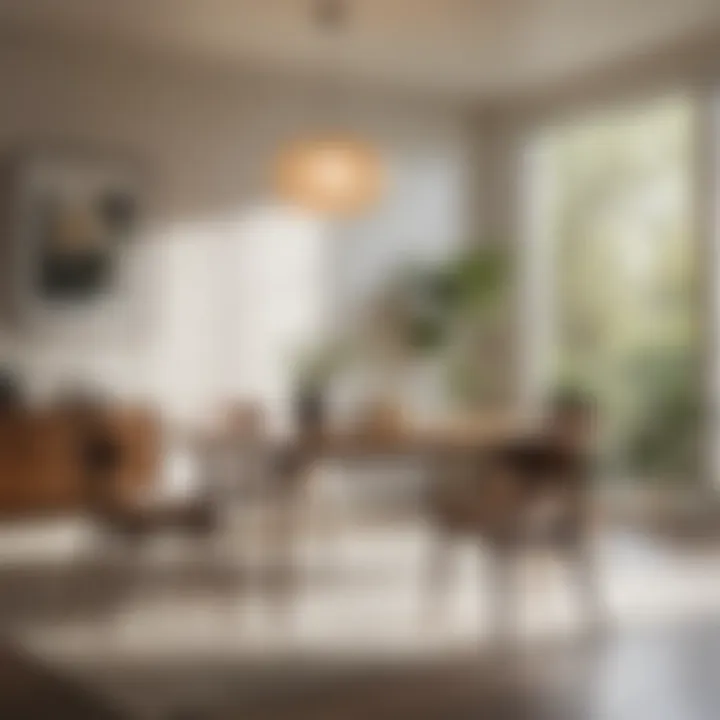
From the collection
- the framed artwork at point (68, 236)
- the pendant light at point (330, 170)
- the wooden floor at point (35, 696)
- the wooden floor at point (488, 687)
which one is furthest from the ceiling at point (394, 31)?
the wooden floor at point (35, 696)

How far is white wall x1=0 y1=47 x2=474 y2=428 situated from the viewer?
5516 millimetres

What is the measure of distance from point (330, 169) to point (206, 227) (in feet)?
5.32

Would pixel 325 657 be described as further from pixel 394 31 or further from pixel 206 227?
pixel 394 31

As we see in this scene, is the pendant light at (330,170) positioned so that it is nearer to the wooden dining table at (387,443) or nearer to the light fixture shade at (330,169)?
the light fixture shade at (330,169)

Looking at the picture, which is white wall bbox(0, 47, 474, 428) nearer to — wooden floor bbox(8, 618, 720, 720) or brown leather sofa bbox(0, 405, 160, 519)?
brown leather sofa bbox(0, 405, 160, 519)

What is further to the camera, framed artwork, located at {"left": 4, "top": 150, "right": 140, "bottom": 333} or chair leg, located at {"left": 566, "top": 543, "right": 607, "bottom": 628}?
framed artwork, located at {"left": 4, "top": 150, "right": 140, "bottom": 333}

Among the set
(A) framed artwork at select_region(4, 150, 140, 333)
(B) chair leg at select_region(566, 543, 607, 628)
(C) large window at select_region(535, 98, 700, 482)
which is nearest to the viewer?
(B) chair leg at select_region(566, 543, 607, 628)

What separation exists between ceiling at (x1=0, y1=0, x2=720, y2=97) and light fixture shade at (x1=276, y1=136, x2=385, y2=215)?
0.91 metres

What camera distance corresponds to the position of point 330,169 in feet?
14.6

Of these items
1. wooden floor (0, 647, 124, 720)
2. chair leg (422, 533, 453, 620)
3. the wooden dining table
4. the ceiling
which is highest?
the ceiling

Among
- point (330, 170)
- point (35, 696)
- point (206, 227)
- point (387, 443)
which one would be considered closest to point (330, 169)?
point (330, 170)

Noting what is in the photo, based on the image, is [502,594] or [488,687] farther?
[502,594]

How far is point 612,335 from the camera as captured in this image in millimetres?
6457

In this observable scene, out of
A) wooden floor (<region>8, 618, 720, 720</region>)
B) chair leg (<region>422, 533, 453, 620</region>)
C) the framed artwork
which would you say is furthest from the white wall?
wooden floor (<region>8, 618, 720, 720</region>)
